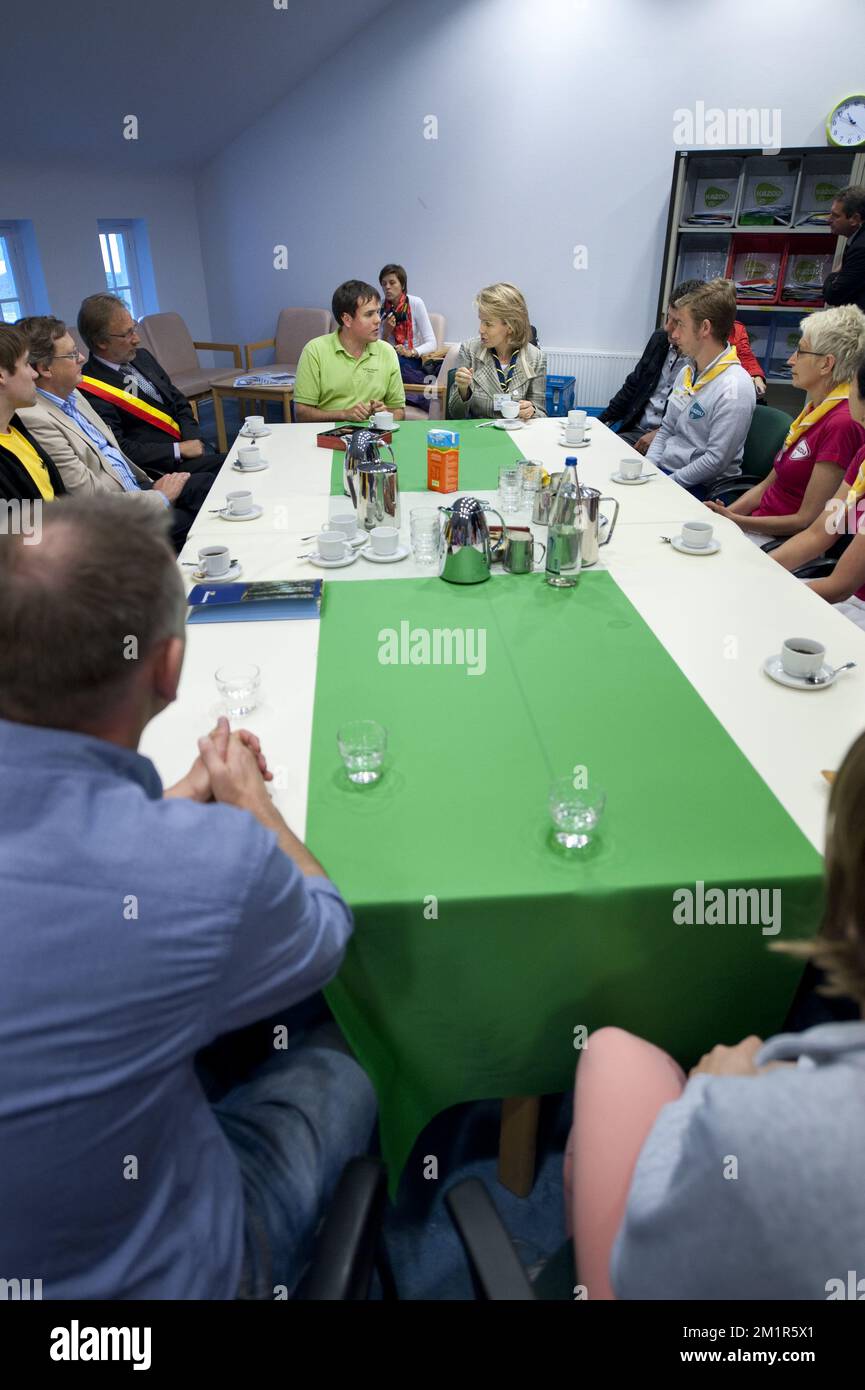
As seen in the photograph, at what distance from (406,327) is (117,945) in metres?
5.29

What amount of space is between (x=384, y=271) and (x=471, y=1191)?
17.5 ft

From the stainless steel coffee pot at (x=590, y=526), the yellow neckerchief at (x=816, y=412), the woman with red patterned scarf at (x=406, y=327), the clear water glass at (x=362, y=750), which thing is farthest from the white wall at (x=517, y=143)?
the clear water glass at (x=362, y=750)

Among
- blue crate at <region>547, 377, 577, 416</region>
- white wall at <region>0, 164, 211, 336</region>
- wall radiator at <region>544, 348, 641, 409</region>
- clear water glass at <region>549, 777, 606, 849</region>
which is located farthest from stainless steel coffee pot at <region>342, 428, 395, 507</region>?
wall radiator at <region>544, 348, 641, 409</region>

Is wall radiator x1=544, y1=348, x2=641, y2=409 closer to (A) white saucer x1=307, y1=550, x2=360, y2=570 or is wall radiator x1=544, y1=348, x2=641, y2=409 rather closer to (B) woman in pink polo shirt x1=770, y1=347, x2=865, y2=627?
(B) woman in pink polo shirt x1=770, y1=347, x2=865, y2=627

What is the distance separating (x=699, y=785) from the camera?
127cm

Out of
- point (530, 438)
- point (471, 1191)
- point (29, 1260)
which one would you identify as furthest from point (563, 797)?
point (530, 438)

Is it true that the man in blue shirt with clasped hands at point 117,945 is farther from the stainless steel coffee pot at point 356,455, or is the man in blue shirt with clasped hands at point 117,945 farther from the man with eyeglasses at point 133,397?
the man with eyeglasses at point 133,397

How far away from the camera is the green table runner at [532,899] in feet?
3.61

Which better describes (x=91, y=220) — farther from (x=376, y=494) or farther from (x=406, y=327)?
(x=376, y=494)

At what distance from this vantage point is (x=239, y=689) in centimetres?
149

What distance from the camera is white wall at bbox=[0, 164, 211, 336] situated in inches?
189

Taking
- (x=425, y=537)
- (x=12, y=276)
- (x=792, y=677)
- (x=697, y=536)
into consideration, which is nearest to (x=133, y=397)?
(x=425, y=537)

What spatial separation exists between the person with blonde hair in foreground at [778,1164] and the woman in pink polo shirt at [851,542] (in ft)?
5.12

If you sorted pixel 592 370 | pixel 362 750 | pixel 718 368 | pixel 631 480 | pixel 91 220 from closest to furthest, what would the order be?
pixel 362 750, pixel 631 480, pixel 718 368, pixel 91 220, pixel 592 370
